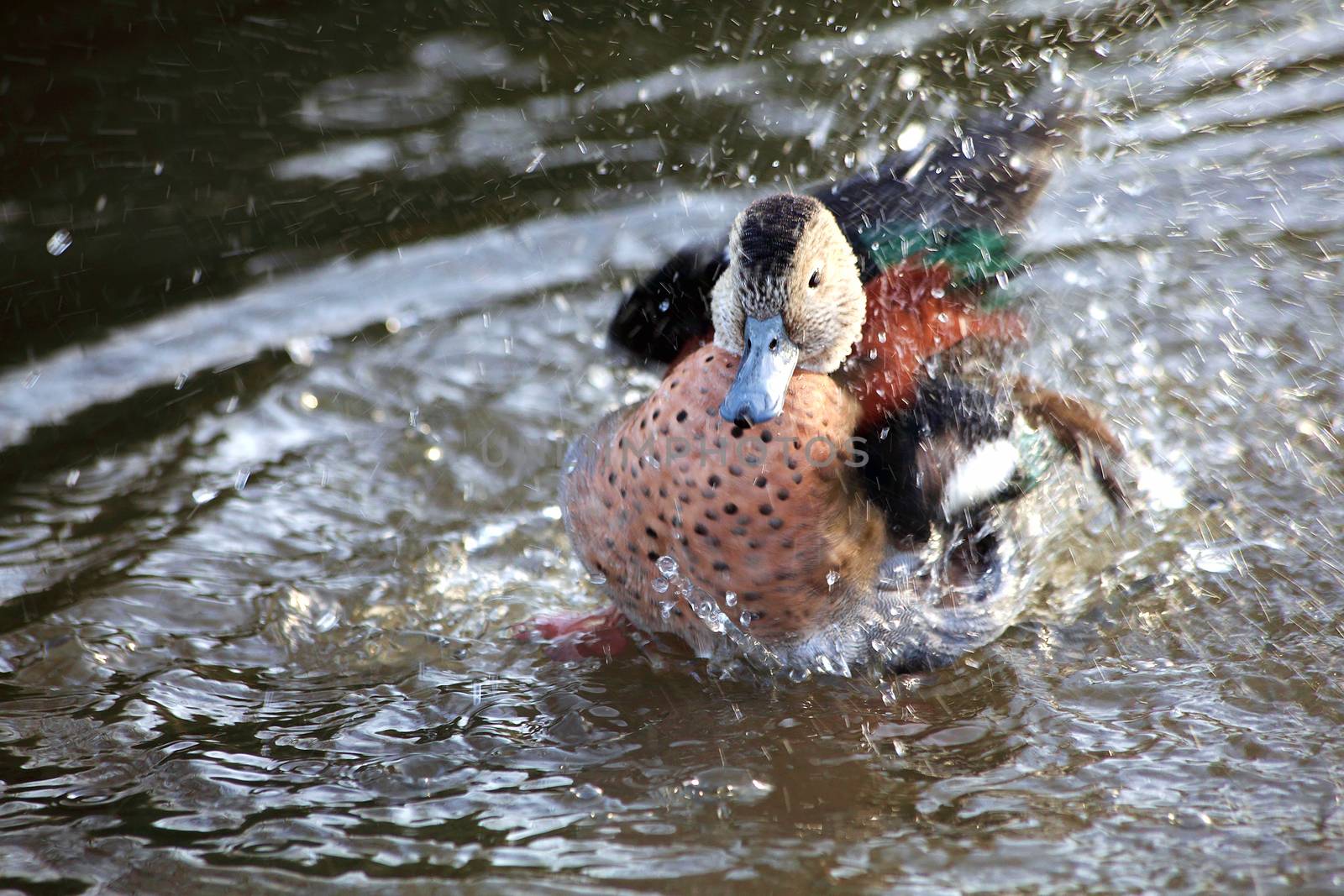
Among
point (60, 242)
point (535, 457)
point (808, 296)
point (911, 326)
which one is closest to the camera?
point (808, 296)

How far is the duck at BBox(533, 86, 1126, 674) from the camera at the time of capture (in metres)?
2.71

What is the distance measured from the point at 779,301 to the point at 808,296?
127 millimetres

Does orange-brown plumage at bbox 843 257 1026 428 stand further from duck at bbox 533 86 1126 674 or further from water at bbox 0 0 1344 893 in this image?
water at bbox 0 0 1344 893

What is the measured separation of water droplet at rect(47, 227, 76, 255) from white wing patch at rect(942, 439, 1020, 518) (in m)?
3.65

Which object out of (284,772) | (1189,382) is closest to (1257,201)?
(1189,382)

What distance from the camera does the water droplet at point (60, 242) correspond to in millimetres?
4730

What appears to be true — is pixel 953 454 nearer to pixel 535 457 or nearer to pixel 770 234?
pixel 770 234

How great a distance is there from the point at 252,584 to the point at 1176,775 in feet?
7.95

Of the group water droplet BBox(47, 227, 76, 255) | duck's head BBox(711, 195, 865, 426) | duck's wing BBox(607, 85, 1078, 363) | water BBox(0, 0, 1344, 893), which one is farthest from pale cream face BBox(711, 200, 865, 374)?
water droplet BBox(47, 227, 76, 255)

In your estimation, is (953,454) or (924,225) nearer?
(953,454)

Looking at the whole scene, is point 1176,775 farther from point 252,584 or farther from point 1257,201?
point 1257,201

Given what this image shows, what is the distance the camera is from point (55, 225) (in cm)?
480

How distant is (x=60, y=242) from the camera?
476 cm

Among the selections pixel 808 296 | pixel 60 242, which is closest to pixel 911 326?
pixel 808 296
